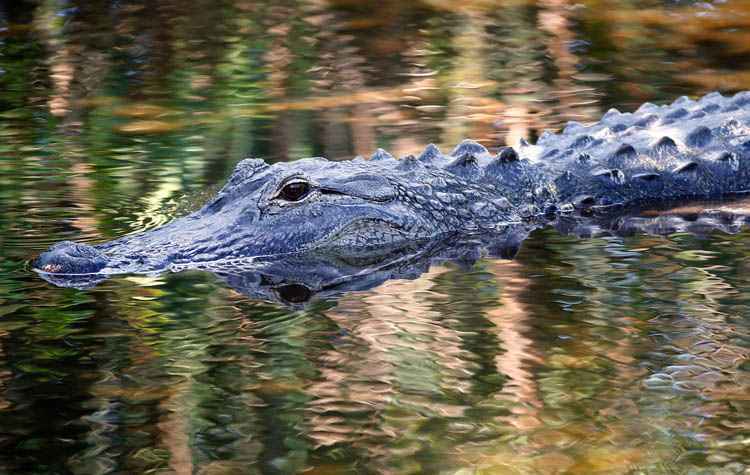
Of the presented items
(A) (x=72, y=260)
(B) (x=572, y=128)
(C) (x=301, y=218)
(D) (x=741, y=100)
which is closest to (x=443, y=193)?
(C) (x=301, y=218)

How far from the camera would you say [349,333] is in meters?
4.86

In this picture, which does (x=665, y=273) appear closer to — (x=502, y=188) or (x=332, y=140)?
(x=502, y=188)

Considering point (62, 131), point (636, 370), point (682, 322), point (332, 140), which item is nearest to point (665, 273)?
point (682, 322)

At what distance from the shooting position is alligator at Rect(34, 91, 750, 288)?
235 inches

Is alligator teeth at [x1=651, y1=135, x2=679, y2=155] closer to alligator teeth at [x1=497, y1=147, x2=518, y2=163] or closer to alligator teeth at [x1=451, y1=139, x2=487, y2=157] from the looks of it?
alligator teeth at [x1=497, y1=147, x2=518, y2=163]

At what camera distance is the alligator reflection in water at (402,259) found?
554 centimetres

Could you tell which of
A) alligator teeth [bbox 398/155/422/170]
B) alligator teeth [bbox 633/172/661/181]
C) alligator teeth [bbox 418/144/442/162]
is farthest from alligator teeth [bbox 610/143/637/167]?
alligator teeth [bbox 398/155/422/170]

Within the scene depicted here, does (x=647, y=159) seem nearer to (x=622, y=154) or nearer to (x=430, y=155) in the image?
(x=622, y=154)

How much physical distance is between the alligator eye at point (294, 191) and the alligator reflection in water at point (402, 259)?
30 centimetres

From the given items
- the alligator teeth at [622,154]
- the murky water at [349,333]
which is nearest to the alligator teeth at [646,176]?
the alligator teeth at [622,154]

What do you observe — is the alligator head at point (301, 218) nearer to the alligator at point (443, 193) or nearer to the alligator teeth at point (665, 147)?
the alligator at point (443, 193)

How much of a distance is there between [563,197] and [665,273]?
4.90ft

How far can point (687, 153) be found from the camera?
24.0ft

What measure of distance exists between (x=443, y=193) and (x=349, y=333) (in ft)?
6.30
